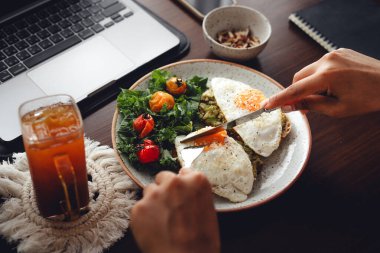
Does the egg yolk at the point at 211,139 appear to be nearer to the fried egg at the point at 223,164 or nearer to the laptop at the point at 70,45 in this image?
the fried egg at the point at 223,164

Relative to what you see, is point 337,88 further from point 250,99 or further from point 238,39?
point 238,39

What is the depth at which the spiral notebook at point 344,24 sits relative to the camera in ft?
6.15

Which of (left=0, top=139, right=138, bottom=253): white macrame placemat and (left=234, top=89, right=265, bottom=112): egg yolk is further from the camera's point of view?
(left=234, top=89, right=265, bottom=112): egg yolk

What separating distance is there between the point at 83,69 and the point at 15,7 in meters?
0.45

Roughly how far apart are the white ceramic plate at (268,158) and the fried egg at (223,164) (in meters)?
0.04

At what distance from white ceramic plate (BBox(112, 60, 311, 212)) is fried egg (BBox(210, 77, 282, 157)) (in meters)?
0.05

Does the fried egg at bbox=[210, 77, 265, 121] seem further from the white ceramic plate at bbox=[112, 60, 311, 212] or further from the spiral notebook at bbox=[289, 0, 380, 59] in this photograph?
the spiral notebook at bbox=[289, 0, 380, 59]

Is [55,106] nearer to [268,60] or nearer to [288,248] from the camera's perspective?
[288,248]

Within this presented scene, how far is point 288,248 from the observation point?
1.30 meters

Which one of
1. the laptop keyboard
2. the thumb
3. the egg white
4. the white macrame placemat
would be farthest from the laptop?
the thumb

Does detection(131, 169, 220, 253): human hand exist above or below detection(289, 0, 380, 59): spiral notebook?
above

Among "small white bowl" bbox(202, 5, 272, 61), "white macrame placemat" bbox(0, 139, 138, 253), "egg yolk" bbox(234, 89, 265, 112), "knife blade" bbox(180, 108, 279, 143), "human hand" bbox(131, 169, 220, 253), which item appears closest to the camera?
"human hand" bbox(131, 169, 220, 253)

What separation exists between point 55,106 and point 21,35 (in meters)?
0.73

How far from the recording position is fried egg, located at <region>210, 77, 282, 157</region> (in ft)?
4.96
